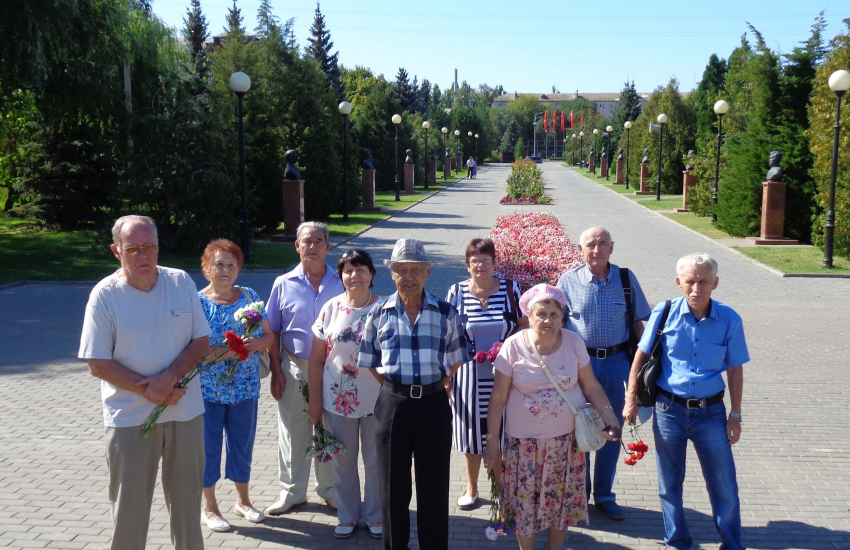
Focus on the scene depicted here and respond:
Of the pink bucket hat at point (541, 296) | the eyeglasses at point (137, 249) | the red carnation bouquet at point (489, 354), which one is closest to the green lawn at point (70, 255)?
the red carnation bouquet at point (489, 354)

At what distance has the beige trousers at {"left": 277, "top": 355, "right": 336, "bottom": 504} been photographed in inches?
192

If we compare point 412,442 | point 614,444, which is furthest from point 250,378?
point 614,444

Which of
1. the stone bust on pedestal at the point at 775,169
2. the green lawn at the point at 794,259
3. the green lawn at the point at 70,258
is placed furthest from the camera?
the stone bust on pedestal at the point at 775,169

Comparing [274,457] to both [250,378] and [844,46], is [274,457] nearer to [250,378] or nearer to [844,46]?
[250,378]

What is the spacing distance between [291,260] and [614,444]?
12229mm

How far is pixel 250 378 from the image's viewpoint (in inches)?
185

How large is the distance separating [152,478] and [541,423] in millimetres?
2005

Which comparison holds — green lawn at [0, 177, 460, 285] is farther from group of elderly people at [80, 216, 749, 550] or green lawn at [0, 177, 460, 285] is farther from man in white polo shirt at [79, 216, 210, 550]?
man in white polo shirt at [79, 216, 210, 550]

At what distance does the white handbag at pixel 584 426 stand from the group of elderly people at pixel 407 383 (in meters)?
0.03

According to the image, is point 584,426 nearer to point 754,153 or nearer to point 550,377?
point 550,377

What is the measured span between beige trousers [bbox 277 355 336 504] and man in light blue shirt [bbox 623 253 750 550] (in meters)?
2.12

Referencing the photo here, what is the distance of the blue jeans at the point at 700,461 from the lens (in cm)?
418

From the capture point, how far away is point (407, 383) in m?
3.95

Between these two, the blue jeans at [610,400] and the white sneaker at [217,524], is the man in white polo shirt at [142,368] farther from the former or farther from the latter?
the blue jeans at [610,400]
